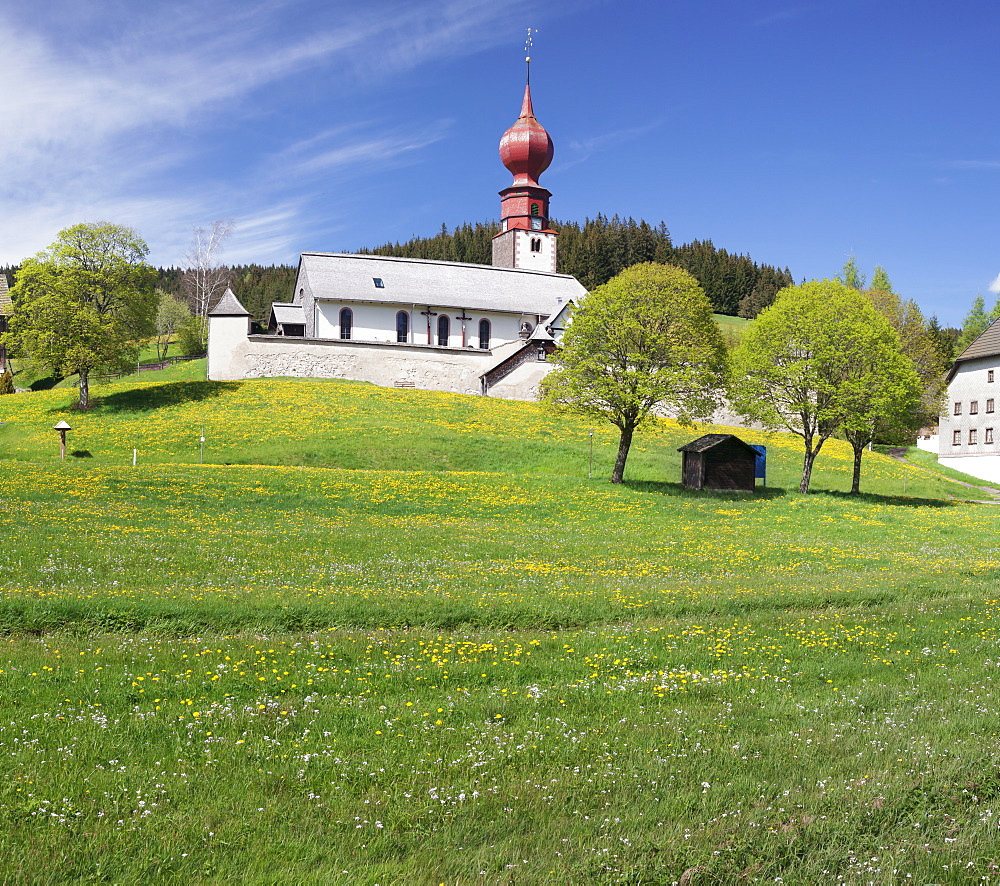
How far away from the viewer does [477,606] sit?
14422 millimetres

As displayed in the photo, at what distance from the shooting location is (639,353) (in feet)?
124

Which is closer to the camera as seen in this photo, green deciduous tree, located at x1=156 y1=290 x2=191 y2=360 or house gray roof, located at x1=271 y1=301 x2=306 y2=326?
house gray roof, located at x1=271 y1=301 x2=306 y2=326

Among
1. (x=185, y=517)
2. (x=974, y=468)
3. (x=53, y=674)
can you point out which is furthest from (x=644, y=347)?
(x=974, y=468)

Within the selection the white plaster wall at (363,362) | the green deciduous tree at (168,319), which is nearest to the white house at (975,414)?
the white plaster wall at (363,362)

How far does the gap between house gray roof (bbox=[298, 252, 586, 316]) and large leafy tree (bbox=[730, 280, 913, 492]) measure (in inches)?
1604

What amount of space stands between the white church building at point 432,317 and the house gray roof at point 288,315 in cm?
17

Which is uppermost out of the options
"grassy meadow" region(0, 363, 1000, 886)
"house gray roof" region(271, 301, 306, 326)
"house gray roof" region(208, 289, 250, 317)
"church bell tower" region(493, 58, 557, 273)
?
"church bell tower" region(493, 58, 557, 273)

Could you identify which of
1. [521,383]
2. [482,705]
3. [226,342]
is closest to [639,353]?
[482,705]

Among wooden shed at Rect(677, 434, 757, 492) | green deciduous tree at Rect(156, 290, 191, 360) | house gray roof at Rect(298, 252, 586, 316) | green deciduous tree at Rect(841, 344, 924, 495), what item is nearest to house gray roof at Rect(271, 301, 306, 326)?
house gray roof at Rect(298, 252, 586, 316)

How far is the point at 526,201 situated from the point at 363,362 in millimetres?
34959

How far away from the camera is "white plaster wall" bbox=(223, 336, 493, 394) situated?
70.1 metres

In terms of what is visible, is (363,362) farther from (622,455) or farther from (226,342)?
(622,455)

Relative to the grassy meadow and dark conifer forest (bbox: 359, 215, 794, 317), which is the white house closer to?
the grassy meadow

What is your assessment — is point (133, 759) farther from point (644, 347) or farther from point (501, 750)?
point (644, 347)
